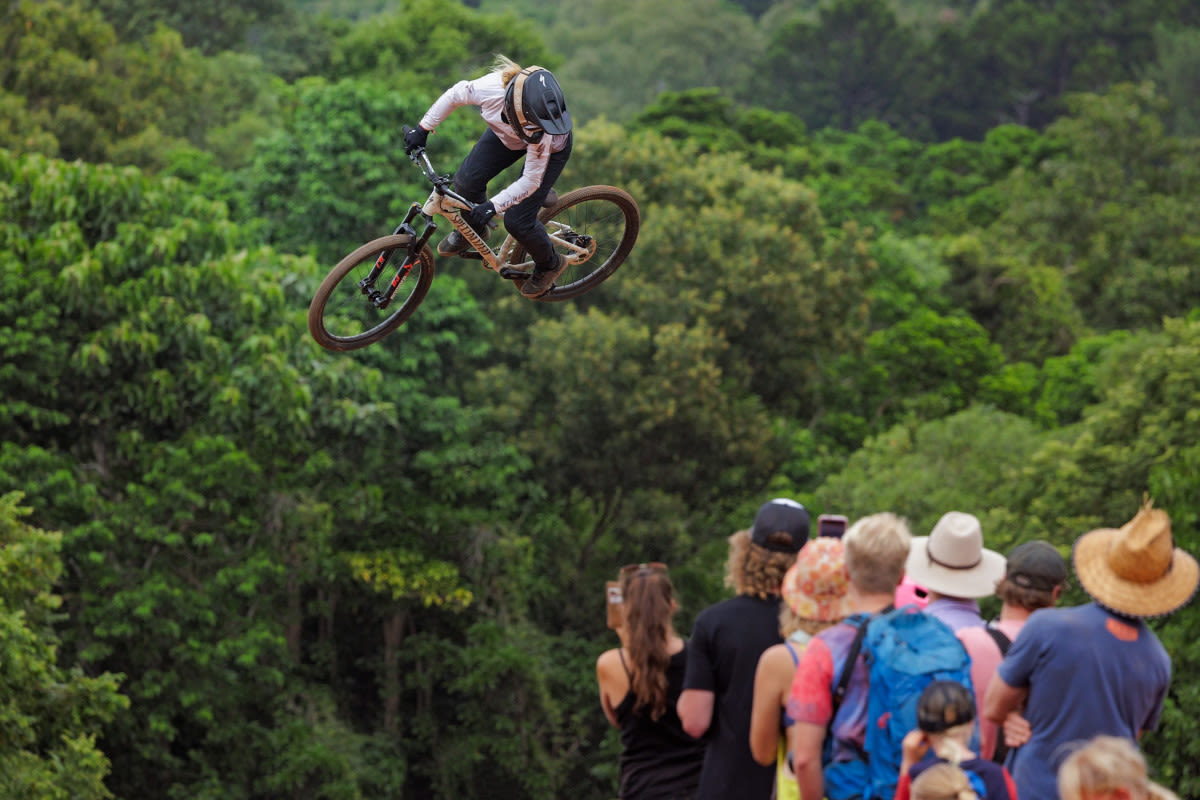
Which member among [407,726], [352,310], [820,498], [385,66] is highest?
[385,66]

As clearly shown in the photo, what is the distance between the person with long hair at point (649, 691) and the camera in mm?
5027

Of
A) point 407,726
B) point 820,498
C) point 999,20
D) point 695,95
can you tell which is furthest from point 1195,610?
point 999,20

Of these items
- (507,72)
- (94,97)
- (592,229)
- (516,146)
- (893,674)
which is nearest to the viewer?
(893,674)

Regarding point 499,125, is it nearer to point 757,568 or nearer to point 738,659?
point 757,568

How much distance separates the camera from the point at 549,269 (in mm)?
6117

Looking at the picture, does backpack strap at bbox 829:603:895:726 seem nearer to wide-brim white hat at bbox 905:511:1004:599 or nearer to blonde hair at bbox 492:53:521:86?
wide-brim white hat at bbox 905:511:1004:599

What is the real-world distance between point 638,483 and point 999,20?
161ft

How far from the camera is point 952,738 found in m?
3.88

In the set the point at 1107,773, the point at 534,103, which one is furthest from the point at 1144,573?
the point at 534,103

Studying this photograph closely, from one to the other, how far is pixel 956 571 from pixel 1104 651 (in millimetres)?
863

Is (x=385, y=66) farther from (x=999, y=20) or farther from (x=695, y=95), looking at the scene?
(x=999, y=20)

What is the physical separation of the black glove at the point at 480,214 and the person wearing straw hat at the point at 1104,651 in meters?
2.74

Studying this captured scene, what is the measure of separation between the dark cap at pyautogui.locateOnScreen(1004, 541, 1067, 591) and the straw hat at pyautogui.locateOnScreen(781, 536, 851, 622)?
844 millimetres

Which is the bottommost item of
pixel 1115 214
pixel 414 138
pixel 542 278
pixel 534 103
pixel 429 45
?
pixel 542 278
